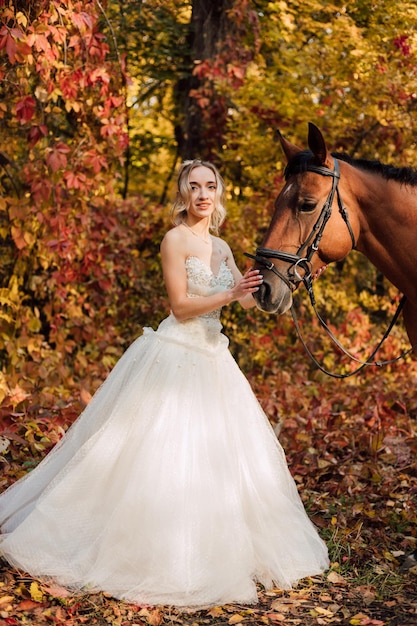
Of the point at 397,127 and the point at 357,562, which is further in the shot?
the point at 397,127

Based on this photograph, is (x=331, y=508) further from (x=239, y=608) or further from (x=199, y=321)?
(x=199, y=321)

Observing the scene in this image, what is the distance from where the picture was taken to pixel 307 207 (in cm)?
341

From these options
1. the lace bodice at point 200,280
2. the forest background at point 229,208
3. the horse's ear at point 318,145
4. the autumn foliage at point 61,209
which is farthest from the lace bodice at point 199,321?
the autumn foliage at point 61,209

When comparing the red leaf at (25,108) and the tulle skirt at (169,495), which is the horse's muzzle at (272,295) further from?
the red leaf at (25,108)

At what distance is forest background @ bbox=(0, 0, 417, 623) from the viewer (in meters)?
4.89

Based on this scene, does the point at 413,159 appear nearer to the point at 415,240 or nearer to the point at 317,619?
the point at 415,240

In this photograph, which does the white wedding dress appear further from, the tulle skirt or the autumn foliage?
the autumn foliage

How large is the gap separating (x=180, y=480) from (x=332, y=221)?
1459mm

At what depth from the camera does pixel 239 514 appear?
338 centimetres

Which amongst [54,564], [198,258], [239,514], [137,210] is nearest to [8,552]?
[54,564]

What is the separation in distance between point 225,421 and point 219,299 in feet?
2.09

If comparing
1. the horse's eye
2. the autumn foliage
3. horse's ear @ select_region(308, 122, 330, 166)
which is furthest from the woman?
the autumn foliage

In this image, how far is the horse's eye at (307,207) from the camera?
3.40 metres

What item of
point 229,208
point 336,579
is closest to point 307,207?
point 336,579
